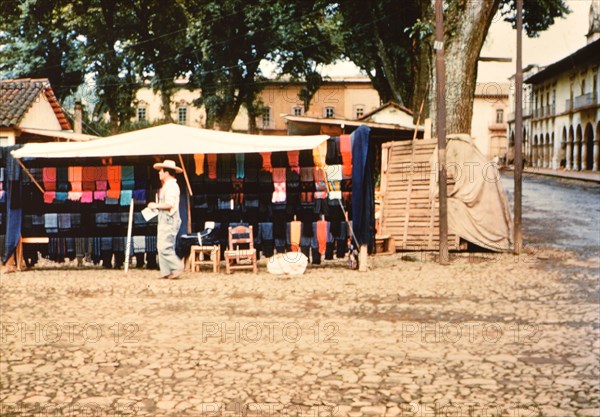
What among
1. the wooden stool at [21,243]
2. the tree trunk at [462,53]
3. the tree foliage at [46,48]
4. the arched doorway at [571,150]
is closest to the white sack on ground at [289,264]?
the wooden stool at [21,243]

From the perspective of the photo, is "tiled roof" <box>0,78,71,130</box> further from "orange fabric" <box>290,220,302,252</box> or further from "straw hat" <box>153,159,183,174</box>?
"orange fabric" <box>290,220,302,252</box>

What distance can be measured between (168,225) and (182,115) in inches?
2440

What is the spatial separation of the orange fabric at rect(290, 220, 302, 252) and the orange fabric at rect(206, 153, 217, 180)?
1556mm

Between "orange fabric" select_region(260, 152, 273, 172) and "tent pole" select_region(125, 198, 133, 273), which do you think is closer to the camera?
"tent pole" select_region(125, 198, 133, 273)

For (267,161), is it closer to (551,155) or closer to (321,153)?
(321,153)

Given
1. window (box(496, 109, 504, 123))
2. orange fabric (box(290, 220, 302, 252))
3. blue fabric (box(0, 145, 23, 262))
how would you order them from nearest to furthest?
orange fabric (box(290, 220, 302, 252)), blue fabric (box(0, 145, 23, 262)), window (box(496, 109, 504, 123))

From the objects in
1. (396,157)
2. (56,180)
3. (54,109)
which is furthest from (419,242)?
(54,109)

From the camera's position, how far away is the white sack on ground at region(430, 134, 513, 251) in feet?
45.3

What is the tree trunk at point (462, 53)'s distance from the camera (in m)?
14.4

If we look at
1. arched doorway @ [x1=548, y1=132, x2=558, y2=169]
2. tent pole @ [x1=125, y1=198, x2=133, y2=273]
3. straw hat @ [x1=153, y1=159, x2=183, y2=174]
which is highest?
arched doorway @ [x1=548, y1=132, x2=558, y2=169]

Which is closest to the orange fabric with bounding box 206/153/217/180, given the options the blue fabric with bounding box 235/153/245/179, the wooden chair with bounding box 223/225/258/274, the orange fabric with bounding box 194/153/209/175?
the orange fabric with bounding box 194/153/209/175

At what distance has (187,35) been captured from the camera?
118 feet

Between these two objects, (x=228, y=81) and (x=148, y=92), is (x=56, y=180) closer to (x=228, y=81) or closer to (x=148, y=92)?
(x=228, y=81)

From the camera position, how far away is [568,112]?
47625 mm
